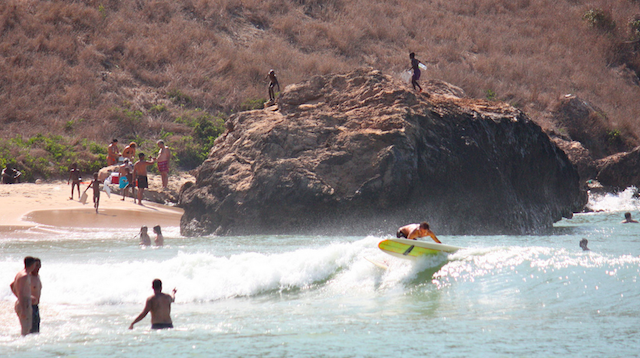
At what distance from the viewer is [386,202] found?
12.6 metres

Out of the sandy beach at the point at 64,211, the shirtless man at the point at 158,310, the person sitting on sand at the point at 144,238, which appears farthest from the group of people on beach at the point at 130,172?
the shirtless man at the point at 158,310

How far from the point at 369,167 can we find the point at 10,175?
1217 centimetres

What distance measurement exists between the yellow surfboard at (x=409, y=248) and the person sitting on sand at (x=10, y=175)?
14371mm

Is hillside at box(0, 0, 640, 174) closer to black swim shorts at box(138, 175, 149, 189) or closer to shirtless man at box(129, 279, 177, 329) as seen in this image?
black swim shorts at box(138, 175, 149, 189)

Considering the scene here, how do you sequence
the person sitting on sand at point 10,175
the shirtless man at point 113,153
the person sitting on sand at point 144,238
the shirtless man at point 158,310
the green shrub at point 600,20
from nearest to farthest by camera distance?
the shirtless man at point 158,310 < the person sitting on sand at point 144,238 < the person sitting on sand at point 10,175 < the shirtless man at point 113,153 < the green shrub at point 600,20

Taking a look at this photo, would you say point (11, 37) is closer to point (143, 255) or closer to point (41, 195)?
point (41, 195)

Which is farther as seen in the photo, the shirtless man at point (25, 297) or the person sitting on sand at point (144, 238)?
the person sitting on sand at point (144, 238)

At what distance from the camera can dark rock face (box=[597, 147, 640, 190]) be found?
26.2 m

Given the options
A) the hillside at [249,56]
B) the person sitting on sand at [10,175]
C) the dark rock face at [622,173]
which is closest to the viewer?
the person sitting on sand at [10,175]

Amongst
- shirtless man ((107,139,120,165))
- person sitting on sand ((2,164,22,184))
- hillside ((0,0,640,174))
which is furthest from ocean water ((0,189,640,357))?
hillside ((0,0,640,174))

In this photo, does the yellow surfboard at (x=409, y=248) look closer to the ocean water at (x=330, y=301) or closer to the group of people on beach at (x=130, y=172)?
the ocean water at (x=330, y=301)

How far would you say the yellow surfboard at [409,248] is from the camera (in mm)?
8758

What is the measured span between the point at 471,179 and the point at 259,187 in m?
4.63

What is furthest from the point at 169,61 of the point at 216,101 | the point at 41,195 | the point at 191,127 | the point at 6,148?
the point at 41,195
